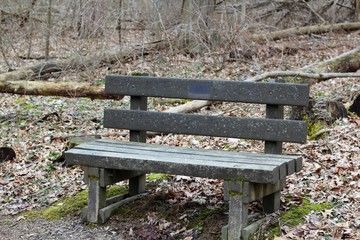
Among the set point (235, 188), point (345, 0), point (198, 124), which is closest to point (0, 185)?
point (198, 124)

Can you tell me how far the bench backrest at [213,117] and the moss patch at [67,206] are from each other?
2.06 ft

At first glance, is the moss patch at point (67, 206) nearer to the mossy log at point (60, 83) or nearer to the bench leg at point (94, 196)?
the bench leg at point (94, 196)

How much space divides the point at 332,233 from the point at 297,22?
15.8m

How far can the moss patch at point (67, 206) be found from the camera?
5.80 meters

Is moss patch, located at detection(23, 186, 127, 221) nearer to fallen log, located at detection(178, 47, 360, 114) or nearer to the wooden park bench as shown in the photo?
the wooden park bench

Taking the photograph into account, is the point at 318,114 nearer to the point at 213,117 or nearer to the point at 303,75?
the point at 303,75

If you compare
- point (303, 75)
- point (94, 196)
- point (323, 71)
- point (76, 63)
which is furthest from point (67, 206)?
point (76, 63)

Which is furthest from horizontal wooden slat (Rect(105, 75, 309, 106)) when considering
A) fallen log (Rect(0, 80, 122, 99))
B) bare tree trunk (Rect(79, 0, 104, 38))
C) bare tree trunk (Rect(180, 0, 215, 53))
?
bare tree trunk (Rect(180, 0, 215, 53))

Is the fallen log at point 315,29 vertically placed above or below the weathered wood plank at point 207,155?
above

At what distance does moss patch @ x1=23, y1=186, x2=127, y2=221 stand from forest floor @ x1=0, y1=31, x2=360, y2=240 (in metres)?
0.05

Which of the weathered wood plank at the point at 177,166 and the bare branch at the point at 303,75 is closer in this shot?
the weathered wood plank at the point at 177,166

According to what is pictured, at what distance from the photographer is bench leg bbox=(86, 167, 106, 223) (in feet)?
17.5

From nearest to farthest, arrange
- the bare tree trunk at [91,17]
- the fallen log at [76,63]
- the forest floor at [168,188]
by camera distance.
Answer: the forest floor at [168,188], the bare tree trunk at [91,17], the fallen log at [76,63]

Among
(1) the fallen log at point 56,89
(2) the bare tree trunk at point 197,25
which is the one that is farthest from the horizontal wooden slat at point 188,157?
(2) the bare tree trunk at point 197,25
